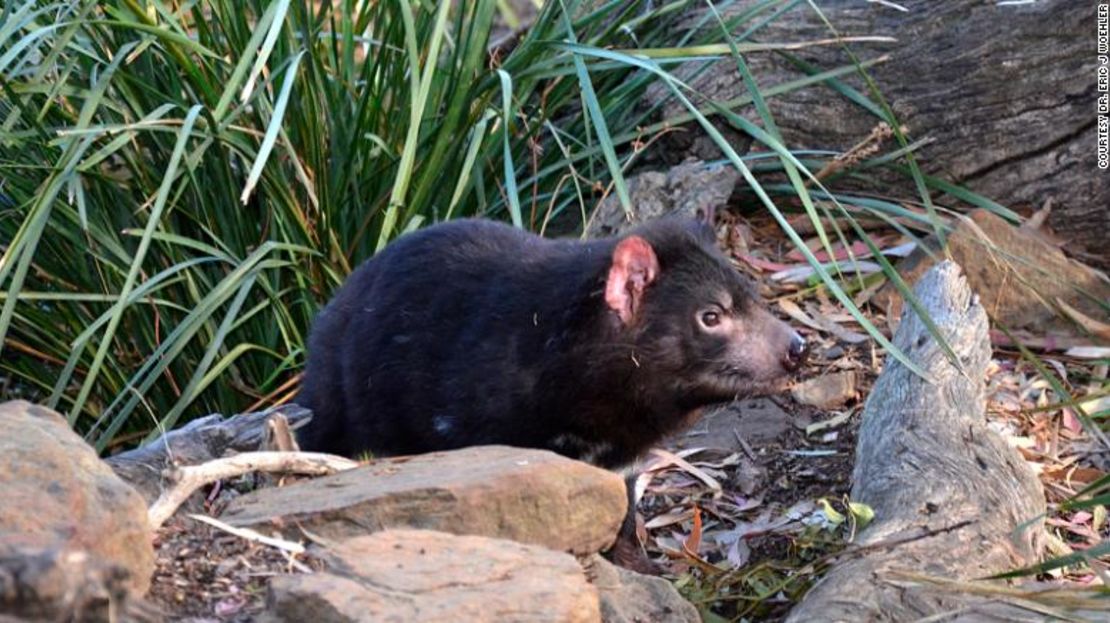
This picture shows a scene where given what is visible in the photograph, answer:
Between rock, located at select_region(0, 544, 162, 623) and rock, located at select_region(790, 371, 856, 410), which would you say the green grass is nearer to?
rock, located at select_region(790, 371, 856, 410)

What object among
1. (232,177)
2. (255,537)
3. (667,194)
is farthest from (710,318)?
(232,177)

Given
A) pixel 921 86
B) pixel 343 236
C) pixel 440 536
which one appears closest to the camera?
pixel 440 536

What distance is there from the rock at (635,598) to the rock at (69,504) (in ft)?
2.87

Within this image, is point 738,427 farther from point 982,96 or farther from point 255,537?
point 255,537

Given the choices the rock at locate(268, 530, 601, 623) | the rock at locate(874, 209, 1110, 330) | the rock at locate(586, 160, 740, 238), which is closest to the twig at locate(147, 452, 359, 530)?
the rock at locate(268, 530, 601, 623)

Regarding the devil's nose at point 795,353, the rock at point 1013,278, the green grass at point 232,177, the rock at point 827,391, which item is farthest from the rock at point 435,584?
the rock at point 1013,278

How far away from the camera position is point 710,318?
13.0ft

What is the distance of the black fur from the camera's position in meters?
3.91

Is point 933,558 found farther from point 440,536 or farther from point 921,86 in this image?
point 921,86

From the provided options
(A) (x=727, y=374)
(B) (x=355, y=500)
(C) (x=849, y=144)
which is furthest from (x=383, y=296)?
(C) (x=849, y=144)

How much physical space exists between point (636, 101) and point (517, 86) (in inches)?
21.7

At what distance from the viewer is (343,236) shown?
5160 millimetres

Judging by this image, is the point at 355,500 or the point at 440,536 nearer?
the point at 440,536

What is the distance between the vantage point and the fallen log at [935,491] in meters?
3.02
